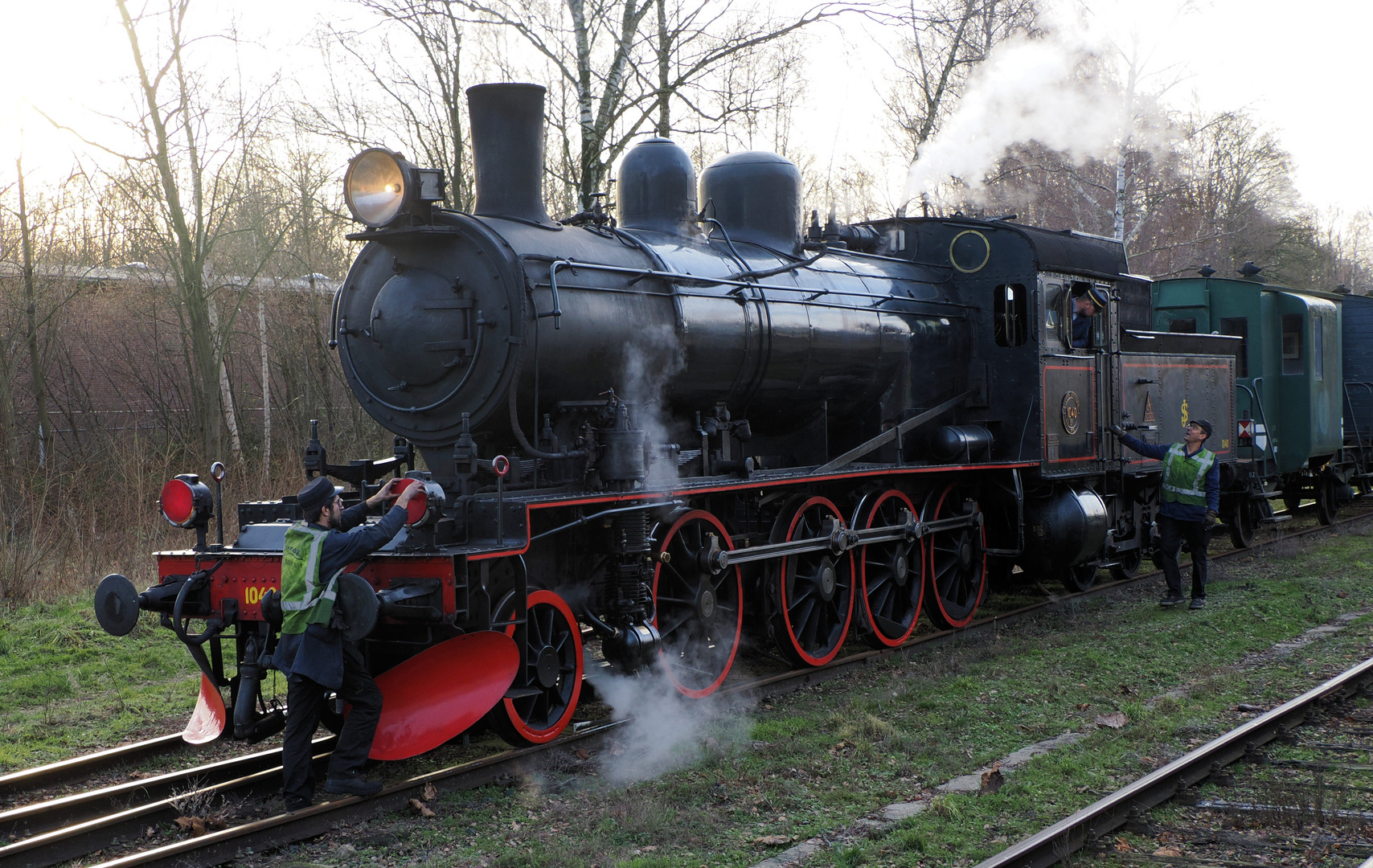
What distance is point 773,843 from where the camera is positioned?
4.25 meters

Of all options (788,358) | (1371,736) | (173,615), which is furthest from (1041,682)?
(173,615)

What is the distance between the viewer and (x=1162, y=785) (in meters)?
4.72

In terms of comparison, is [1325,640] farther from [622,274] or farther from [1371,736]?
[622,274]

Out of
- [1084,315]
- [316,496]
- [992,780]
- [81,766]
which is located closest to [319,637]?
[316,496]

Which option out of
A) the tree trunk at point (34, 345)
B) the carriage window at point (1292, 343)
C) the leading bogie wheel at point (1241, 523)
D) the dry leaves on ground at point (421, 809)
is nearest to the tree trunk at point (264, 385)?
the tree trunk at point (34, 345)

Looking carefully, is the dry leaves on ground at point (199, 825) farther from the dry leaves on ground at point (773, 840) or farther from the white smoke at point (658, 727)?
the dry leaves on ground at point (773, 840)

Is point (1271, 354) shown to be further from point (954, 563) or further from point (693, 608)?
point (693, 608)

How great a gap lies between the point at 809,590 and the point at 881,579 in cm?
98

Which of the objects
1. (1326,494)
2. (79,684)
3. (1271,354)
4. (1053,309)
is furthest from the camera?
(1326,494)

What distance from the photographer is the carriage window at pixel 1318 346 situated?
49.0ft

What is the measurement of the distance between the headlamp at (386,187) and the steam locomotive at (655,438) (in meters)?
0.01

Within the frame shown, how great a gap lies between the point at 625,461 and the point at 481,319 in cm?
107

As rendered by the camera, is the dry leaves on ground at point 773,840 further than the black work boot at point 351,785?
No

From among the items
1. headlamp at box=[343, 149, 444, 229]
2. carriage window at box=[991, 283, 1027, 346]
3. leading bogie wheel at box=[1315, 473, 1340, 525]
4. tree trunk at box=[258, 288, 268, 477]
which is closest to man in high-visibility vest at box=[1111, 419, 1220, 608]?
carriage window at box=[991, 283, 1027, 346]
